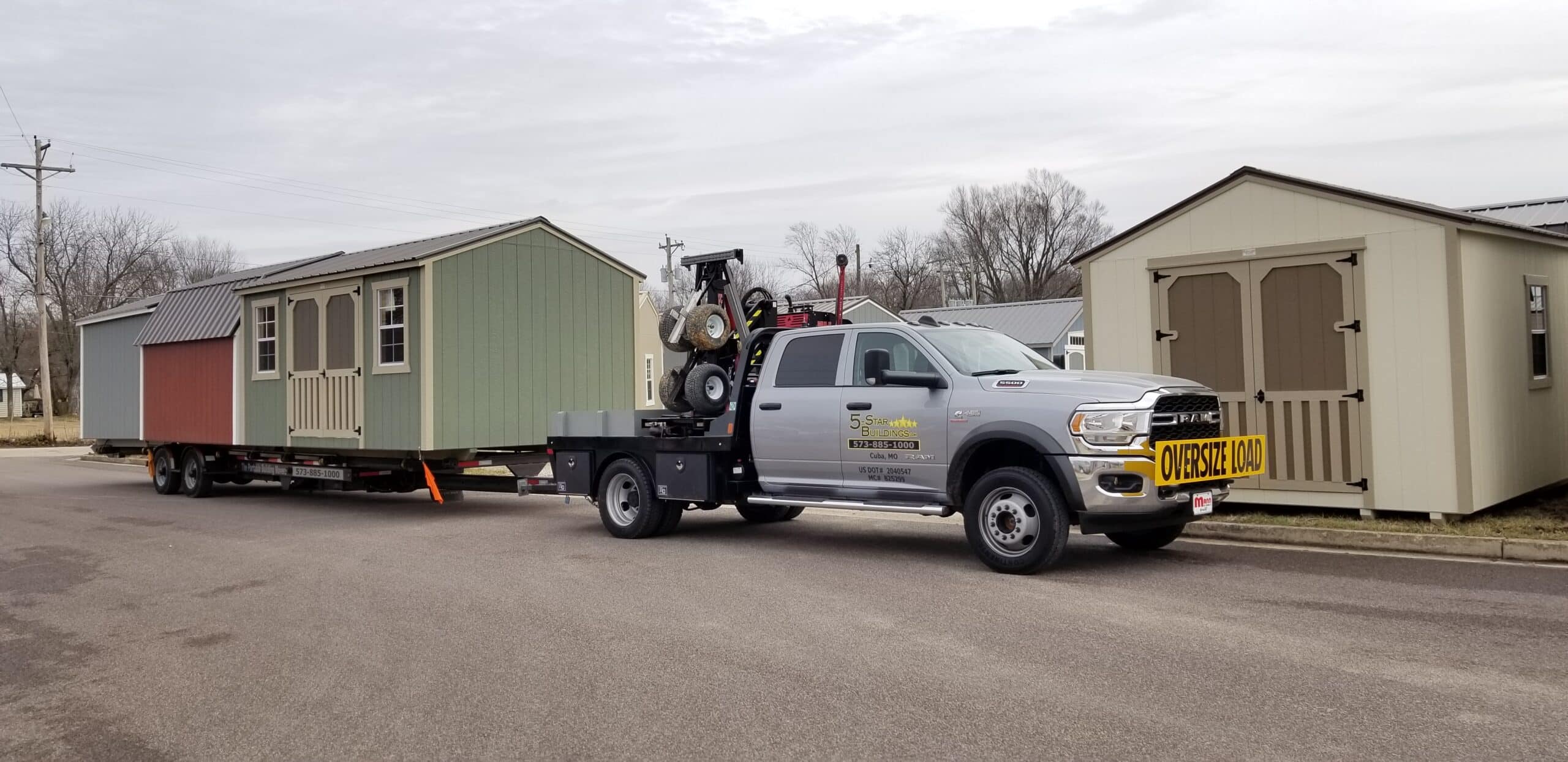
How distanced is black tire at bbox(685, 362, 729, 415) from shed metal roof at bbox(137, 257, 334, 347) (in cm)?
969

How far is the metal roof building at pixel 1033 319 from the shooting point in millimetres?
45688

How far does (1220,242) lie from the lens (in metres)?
11.6

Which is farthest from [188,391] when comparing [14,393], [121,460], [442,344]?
[14,393]

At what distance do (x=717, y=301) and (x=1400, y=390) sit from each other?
6373 millimetres

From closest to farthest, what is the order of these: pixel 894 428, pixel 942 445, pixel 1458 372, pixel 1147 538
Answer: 1. pixel 942 445
2. pixel 894 428
3. pixel 1147 538
4. pixel 1458 372

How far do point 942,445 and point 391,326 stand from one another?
8.19m

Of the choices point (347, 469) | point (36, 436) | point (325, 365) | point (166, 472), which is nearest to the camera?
point (347, 469)

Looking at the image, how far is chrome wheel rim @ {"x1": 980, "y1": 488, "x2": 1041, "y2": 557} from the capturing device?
28.5ft

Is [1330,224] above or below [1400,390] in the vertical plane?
above

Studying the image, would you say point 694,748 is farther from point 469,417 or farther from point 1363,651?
point 469,417

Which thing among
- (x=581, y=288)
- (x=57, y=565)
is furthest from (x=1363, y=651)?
(x=581, y=288)

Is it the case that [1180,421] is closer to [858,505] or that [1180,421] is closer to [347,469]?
[858,505]

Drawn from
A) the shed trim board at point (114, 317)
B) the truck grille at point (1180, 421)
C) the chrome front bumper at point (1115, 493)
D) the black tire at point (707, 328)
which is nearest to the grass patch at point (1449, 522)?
the truck grille at point (1180, 421)

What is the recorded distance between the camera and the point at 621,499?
11938 mm
